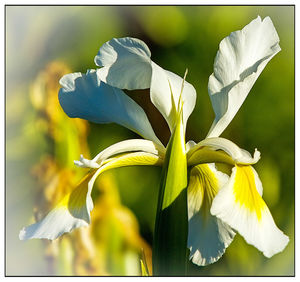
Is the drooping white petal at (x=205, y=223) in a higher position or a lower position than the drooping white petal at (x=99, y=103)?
lower

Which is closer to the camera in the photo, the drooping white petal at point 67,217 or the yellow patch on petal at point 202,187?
the drooping white petal at point 67,217

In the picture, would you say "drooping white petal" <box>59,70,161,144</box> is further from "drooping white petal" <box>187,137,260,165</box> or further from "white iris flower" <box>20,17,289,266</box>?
"drooping white petal" <box>187,137,260,165</box>

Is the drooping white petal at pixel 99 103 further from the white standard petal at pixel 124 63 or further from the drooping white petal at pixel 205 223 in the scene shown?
the drooping white petal at pixel 205 223

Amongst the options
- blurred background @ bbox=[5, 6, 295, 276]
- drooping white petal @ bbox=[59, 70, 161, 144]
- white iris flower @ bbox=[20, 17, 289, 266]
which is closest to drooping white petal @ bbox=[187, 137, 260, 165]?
white iris flower @ bbox=[20, 17, 289, 266]

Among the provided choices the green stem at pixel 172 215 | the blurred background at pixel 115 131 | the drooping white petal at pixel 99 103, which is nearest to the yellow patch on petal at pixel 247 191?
the green stem at pixel 172 215

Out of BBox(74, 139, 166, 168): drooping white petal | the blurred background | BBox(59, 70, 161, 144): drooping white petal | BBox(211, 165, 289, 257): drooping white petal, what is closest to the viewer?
BBox(211, 165, 289, 257): drooping white petal

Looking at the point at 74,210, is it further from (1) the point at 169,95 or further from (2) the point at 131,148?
(1) the point at 169,95
